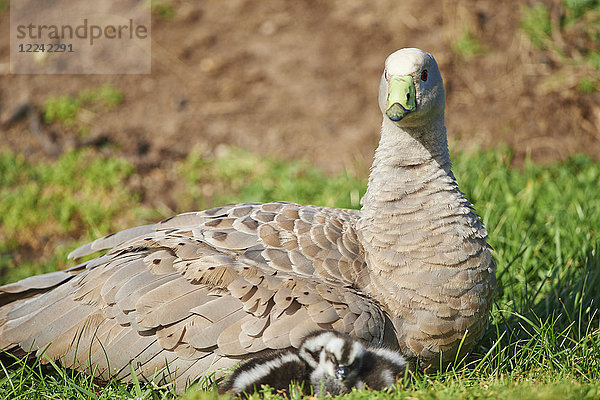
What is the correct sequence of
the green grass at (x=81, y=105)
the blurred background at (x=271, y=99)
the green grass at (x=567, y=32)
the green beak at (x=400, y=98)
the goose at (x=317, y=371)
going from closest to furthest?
the goose at (x=317, y=371)
the green beak at (x=400, y=98)
the blurred background at (x=271, y=99)
the green grass at (x=81, y=105)
the green grass at (x=567, y=32)

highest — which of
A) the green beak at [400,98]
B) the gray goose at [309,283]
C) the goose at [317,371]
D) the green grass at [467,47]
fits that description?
the green grass at [467,47]

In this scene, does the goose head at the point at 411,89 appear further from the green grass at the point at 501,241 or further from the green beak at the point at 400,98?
the green grass at the point at 501,241

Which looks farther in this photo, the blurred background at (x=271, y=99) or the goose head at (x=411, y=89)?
the blurred background at (x=271, y=99)

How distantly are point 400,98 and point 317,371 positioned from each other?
59.6 inches

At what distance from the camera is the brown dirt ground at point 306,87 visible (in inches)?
294

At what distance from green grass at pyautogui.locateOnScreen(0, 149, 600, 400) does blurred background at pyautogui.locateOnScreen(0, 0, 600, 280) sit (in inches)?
2.2

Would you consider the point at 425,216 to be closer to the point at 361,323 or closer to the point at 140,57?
the point at 361,323

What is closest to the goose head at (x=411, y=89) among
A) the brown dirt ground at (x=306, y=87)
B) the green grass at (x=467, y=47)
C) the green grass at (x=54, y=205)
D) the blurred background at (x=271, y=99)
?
the blurred background at (x=271, y=99)

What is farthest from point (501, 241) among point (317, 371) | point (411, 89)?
point (317, 371)

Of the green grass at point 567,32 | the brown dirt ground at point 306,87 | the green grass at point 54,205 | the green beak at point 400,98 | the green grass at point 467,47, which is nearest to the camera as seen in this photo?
the green beak at point 400,98

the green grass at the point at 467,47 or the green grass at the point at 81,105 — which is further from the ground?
the green grass at the point at 467,47

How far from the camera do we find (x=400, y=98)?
3537 mm

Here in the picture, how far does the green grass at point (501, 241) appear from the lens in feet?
11.7

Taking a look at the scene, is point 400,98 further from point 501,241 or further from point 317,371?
point 501,241
